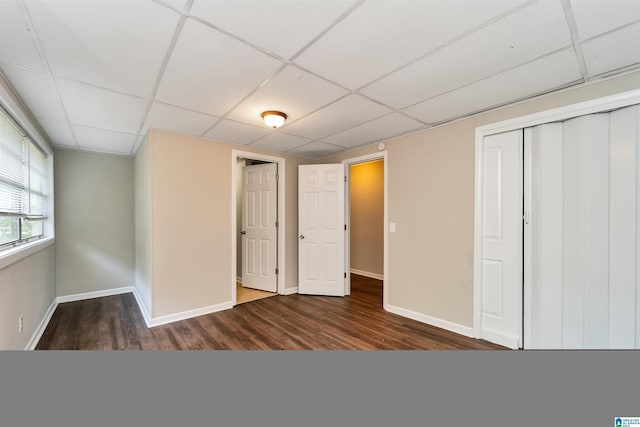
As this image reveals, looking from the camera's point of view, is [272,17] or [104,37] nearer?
[272,17]

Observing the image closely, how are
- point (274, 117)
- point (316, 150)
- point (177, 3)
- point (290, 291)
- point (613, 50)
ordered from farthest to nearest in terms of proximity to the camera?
point (290, 291)
point (316, 150)
point (274, 117)
point (613, 50)
point (177, 3)

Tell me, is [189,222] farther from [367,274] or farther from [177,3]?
[367,274]

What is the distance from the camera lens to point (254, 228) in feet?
14.0

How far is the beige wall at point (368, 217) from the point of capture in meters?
5.10

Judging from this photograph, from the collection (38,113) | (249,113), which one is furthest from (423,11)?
(38,113)

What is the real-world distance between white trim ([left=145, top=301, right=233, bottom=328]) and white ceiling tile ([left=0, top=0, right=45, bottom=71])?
2.47 meters

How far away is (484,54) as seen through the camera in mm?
1581

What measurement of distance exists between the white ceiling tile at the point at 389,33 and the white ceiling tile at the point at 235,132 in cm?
138

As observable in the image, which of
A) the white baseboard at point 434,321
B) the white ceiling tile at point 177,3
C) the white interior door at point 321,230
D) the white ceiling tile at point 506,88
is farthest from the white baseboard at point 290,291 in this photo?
the white ceiling tile at point 177,3

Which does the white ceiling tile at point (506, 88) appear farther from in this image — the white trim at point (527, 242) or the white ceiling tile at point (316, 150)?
the white ceiling tile at point (316, 150)

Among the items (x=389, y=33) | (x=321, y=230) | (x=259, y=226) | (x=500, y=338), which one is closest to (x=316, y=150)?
(x=321, y=230)

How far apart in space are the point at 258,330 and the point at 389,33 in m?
2.81

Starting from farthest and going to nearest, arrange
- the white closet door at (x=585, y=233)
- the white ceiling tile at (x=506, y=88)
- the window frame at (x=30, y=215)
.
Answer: the window frame at (x=30, y=215)
the white closet door at (x=585, y=233)
the white ceiling tile at (x=506, y=88)

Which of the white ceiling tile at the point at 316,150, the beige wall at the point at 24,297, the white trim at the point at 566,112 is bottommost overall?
the beige wall at the point at 24,297
